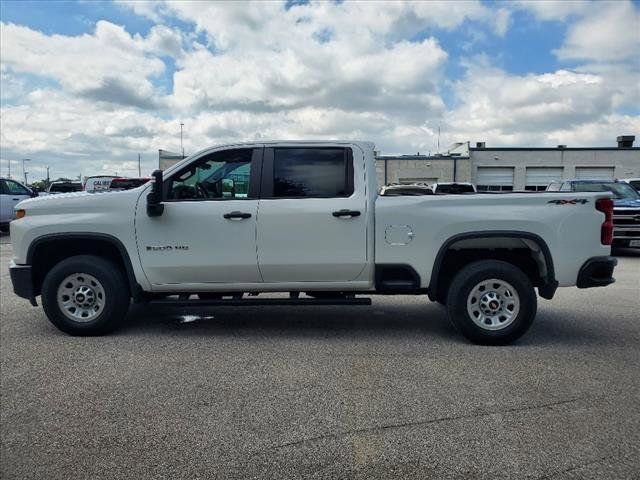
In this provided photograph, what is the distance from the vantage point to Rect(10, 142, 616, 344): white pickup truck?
528 cm

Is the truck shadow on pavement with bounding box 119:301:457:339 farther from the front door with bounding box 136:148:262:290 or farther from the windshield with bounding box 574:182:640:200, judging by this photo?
the windshield with bounding box 574:182:640:200

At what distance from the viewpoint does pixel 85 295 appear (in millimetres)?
5656

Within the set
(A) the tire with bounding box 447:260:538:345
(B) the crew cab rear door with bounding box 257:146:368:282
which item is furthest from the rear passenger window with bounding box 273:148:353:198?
(A) the tire with bounding box 447:260:538:345

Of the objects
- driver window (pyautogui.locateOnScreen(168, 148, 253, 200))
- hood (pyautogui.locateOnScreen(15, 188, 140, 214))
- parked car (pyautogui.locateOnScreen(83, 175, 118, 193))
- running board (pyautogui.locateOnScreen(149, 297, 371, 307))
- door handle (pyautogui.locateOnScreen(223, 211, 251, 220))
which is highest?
parked car (pyautogui.locateOnScreen(83, 175, 118, 193))

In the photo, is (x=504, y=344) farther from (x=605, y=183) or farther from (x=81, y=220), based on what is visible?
(x=605, y=183)

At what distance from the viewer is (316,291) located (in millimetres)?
5746

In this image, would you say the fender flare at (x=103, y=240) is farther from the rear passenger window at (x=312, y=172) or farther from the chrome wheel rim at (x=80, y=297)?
the rear passenger window at (x=312, y=172)

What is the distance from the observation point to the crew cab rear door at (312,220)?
5.40m

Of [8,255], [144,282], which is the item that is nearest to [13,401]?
[144,282]

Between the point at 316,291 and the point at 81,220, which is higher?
the point at 81,220

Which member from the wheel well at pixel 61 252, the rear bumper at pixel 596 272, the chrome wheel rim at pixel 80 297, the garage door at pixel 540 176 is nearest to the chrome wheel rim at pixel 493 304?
the rear bumper at pixel 596 272

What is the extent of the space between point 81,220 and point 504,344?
4.50 m

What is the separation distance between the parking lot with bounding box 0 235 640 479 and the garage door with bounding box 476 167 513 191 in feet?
126

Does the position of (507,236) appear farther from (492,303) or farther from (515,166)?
(515,166)
